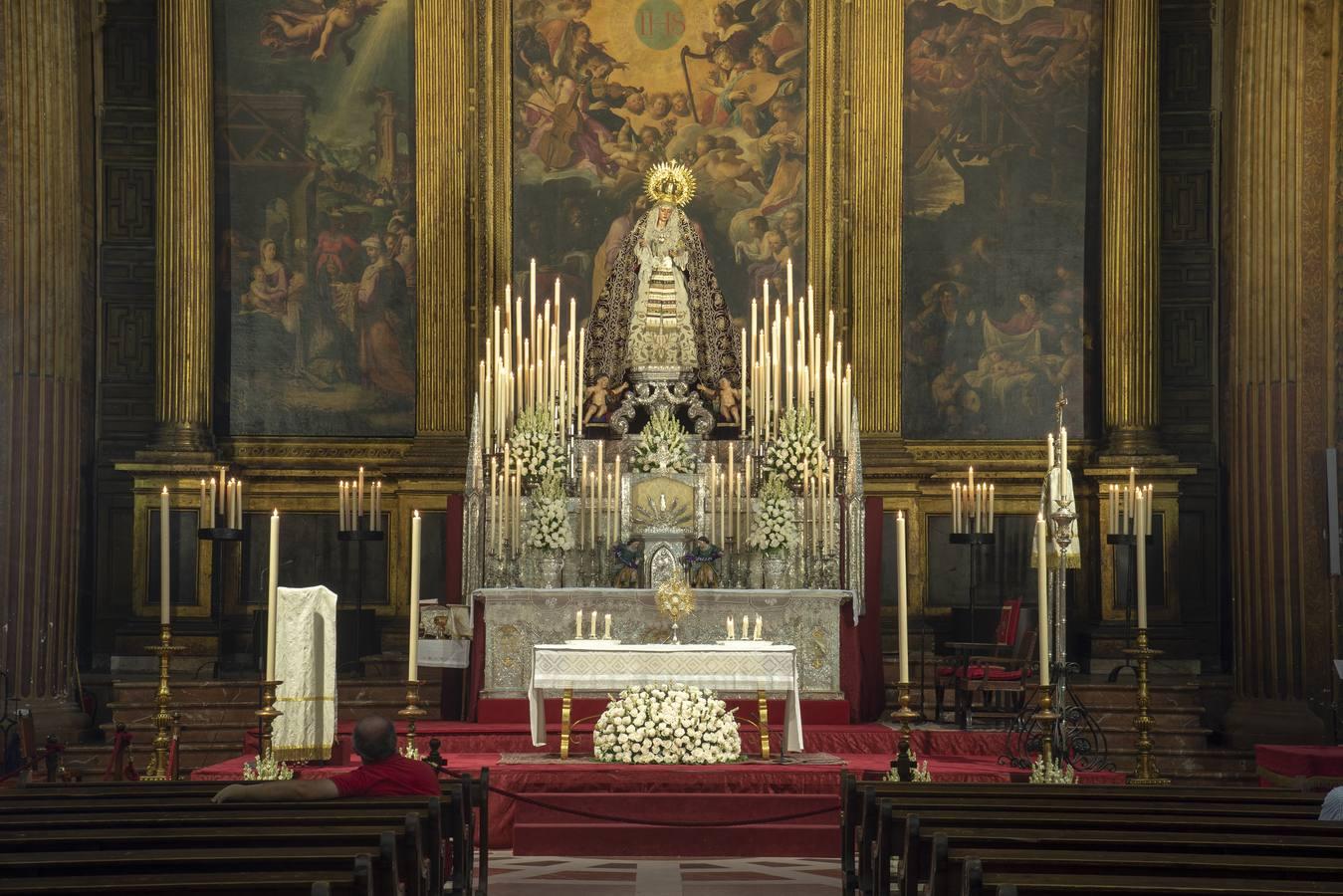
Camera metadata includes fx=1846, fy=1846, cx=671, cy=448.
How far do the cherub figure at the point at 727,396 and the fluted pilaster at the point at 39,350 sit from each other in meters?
5.68

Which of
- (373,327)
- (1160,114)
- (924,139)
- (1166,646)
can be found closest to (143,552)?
(373,327)

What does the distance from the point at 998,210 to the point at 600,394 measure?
497 centimetres

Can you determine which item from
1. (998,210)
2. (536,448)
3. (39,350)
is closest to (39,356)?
(39,350)

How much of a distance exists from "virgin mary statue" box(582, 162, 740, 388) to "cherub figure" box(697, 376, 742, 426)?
0.38ft

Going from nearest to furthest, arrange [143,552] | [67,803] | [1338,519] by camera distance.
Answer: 1. [67,803]
2. [1338,519]
3. [143,552]

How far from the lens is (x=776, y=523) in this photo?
1541cm

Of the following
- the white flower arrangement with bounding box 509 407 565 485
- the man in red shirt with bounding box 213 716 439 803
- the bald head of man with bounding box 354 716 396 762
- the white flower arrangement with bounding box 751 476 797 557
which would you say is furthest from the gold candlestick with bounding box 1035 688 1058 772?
the white flower arrangement with bounding box 509 407 565 485

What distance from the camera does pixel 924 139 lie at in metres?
18.9

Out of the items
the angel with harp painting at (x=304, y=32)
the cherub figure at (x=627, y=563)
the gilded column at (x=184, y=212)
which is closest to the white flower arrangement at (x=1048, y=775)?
the cherub figure at (x=627, y=563)

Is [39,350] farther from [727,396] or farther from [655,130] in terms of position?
[655,130]

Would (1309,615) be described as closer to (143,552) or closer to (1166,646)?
(1166,646)

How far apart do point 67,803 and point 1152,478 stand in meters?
12.7

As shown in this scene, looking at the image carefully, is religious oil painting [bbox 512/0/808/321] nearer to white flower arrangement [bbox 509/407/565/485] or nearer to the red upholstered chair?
white flower arrangement [bbox 509/407/565/485]

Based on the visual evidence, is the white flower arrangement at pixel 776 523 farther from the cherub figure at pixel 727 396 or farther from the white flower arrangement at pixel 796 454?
the cherub figure at pixel 727 396
